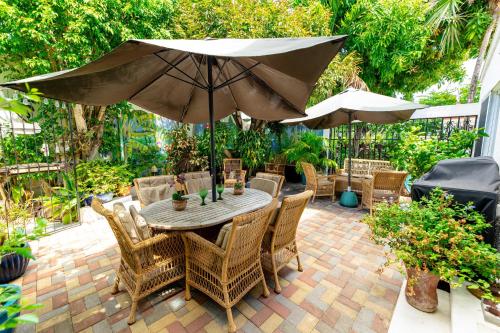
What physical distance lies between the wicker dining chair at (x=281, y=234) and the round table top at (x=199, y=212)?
0.42 meters

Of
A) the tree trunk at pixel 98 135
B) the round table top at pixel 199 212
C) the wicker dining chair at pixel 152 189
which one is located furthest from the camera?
the tree trunk at pixel 98 135

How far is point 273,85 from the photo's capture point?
10.2ft

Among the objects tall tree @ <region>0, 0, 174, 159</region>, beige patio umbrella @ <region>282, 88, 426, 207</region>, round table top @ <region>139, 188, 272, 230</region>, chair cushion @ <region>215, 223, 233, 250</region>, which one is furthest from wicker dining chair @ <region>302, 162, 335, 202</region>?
tall tree @ <region>0, 0, 174, 159</region>

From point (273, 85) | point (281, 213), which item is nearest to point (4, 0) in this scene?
point (273, 85)

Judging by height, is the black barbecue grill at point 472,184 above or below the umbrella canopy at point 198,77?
below

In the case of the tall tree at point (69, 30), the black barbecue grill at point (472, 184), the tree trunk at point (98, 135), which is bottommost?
the black barbecue grill at point (472, 184)

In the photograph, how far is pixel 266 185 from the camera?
3809 millimetres

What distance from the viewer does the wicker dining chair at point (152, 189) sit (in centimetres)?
319

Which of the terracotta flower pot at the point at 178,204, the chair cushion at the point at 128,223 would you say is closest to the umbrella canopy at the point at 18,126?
the chair cushion at the point at 128,223

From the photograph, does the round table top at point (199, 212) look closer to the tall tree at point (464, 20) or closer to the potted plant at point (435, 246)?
the potted plant at point (435, 246)

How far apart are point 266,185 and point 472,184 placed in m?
2.52

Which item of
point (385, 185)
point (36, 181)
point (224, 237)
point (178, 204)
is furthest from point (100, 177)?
point (385, 185)

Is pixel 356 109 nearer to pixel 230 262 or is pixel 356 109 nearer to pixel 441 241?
pixel 441 241

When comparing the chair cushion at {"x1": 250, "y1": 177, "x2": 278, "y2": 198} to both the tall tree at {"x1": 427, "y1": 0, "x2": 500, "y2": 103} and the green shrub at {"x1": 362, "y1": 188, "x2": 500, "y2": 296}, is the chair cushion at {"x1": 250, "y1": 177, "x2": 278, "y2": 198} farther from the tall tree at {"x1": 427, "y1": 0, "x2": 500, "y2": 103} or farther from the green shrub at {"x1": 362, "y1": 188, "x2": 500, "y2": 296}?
the tall tree at {"x1": 427, "y1": 0, "x2": 500, "y2": 103}
